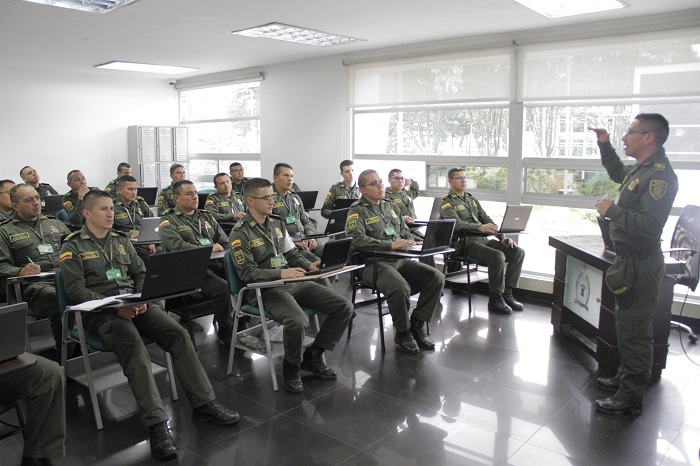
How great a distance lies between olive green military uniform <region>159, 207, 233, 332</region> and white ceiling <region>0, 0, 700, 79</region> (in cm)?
194

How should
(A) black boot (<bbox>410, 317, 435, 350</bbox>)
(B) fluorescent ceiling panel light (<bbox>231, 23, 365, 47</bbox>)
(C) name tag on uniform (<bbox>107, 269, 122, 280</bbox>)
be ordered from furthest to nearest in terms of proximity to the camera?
(B) fluorescent ceiling panel light (<bbox>231, 23, 365, 47</bbox>), (A) black boot (<bbox>410, 317, 435, 350</bbox>), (C) name tag on uniform (<bbox>107, 269, 122, 280</bbox>)

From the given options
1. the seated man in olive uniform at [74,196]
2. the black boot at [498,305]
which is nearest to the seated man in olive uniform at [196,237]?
the black boot at [498,305]

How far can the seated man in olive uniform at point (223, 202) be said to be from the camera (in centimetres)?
658

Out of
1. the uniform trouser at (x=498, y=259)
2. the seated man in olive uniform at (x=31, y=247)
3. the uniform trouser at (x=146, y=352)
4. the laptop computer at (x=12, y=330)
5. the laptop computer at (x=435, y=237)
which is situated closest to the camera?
the laptop computer at (x=12, y=330)

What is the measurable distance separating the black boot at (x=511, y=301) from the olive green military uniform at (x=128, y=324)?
138 inches

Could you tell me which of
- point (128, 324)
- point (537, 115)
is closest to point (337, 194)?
point (537, 115)

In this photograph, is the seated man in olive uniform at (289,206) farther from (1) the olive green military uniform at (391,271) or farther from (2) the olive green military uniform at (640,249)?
(2) the olive green military uniform at (640,249)

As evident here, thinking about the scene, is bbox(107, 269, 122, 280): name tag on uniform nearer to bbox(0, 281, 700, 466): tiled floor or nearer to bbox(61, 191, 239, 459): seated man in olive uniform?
bbox(61, 191, 239, 459): seated man in olive uniform

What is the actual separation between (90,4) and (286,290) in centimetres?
338

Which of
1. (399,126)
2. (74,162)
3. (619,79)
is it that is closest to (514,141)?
(619,79)

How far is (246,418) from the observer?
131 inches

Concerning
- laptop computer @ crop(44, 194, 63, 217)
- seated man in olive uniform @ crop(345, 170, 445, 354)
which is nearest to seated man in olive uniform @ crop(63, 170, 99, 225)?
laptop computer @ crop(44, 194, 63, 217)

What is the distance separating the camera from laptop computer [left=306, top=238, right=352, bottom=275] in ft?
12.0

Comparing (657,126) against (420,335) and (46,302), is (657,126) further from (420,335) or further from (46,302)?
(46,302)
